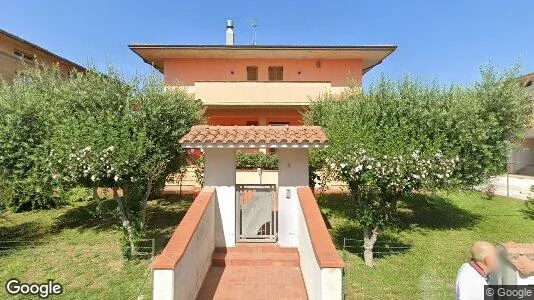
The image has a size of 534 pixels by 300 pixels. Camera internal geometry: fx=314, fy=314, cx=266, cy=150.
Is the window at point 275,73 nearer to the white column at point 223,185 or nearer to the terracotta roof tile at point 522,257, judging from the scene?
the white column at point 223,185

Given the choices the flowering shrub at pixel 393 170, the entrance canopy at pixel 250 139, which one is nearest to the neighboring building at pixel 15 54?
the entrance canopy at pixel 250 139

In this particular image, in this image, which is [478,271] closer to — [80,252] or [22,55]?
[80,252]

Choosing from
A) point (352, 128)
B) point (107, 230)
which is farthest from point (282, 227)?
point (107, 230)

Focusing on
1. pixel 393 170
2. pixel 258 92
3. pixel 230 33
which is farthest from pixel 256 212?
pixel 230 33

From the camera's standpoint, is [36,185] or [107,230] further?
[107,230]

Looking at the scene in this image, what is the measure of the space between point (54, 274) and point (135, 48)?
15.3 m

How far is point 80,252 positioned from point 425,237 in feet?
38.5

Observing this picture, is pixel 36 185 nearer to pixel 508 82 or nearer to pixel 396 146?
pixel 396 146

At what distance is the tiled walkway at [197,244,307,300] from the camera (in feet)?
21.3

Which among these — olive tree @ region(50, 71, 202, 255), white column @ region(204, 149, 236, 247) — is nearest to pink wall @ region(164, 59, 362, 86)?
olive tree @ region(50, 71, 202, 255)

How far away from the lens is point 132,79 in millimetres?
10078

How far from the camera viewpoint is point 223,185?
8477mm

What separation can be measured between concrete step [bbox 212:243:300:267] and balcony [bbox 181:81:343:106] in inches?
499

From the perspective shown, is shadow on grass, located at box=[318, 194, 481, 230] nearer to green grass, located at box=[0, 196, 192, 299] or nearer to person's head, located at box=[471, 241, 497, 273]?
green grass, located at box=[0, 196, 192, 299]
